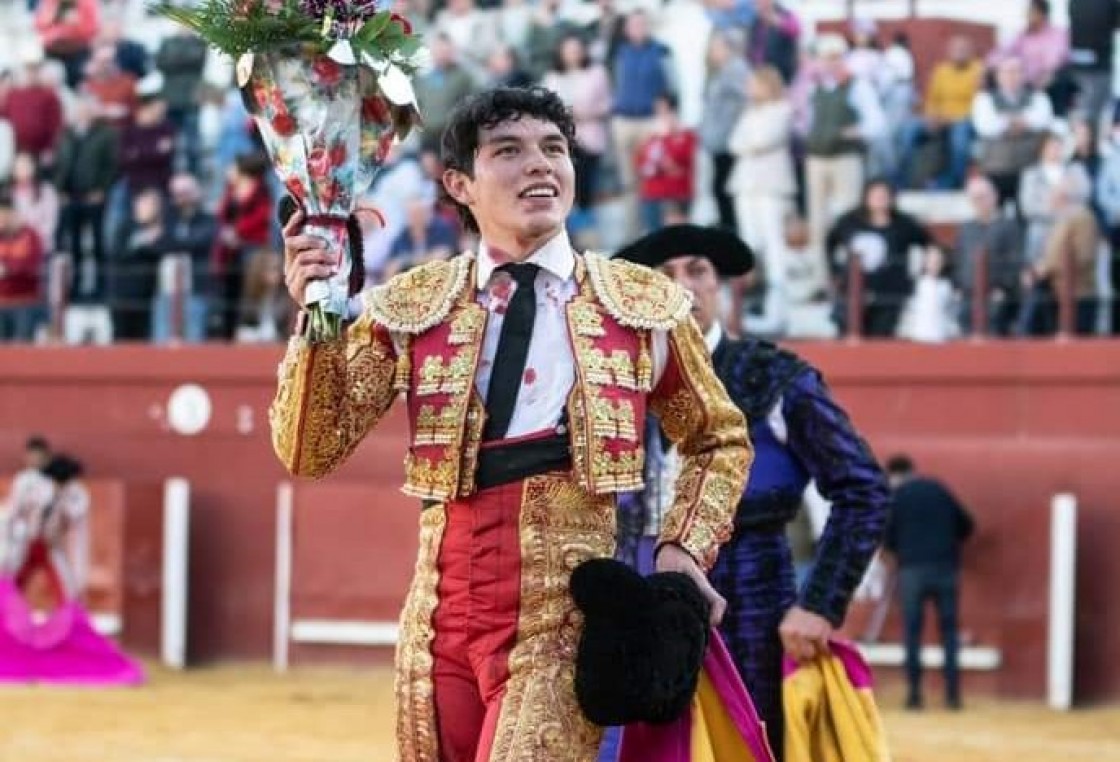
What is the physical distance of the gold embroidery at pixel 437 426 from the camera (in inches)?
148

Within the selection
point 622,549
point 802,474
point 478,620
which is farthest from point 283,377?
point 802,474

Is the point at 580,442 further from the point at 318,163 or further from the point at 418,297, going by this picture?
the point at 318,163

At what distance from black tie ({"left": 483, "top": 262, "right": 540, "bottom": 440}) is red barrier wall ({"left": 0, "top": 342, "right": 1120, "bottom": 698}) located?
860 centimetres

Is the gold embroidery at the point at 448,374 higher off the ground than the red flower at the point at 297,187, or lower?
lower

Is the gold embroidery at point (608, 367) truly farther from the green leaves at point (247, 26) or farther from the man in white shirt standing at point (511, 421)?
the green leaves at point (247, 26)

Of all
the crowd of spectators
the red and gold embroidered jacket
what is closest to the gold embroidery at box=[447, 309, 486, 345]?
the red and gold embroidered jacket

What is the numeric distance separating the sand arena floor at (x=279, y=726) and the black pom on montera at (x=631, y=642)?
6.00 meters

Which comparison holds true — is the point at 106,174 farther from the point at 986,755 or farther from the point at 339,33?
the point at 339,33

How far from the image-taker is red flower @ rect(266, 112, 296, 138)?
3.61 meters

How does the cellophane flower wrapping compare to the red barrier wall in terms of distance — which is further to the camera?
the red barrier wall

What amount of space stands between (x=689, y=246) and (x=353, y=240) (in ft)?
5.51

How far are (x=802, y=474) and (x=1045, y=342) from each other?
7.46m

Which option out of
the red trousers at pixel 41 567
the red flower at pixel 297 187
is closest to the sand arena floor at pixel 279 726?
the red trousers at pixel 41 567

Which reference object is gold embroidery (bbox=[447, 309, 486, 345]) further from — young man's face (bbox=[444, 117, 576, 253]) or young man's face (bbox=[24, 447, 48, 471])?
young man's face (bbox=[24, 447, 48, 471])
